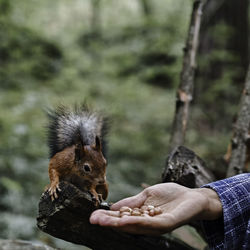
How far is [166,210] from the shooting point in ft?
5.61

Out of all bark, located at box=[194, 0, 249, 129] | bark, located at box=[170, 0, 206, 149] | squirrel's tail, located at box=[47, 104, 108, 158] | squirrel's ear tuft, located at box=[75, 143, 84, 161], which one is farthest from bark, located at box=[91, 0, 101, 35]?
squirrel's ear tuft, located at box=[75, 143, 84, 161]

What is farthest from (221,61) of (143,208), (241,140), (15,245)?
(15,245)

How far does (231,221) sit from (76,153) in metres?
1.23

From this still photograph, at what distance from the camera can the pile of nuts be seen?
1672mm

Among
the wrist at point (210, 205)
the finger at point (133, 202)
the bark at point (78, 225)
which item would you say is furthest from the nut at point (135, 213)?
the wrist at point (210, 205)

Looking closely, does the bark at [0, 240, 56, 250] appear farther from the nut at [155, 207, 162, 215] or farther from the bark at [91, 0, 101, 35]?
the bark at [91, 0, 101, 35]

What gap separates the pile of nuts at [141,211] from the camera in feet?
5.49

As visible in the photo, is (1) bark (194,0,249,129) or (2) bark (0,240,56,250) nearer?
(2) bark (0,240,56,250)

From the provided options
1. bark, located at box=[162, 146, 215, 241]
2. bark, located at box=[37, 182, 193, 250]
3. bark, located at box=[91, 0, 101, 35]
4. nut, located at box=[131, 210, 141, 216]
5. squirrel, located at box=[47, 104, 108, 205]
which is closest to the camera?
nut, located at box=[131, 210, 141, 216]

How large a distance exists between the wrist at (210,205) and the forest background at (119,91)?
1229 mm

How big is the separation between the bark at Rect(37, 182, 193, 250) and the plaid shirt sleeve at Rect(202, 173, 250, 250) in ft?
1.13

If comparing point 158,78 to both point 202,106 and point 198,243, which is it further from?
point 198,243

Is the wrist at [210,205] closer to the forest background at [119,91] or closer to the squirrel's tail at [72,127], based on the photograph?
the squirrel's tail at [72,127]

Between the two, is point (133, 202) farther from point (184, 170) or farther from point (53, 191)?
point (184, 170)
